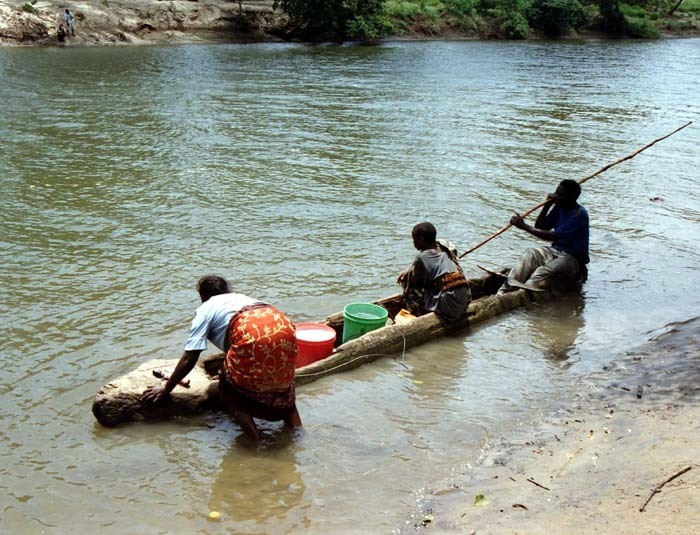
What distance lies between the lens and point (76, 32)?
32.5m

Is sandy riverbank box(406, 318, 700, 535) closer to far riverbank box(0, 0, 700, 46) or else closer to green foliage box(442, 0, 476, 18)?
far riverbank box(0, 0, 700, 46)

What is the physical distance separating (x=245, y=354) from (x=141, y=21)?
33.1 meters

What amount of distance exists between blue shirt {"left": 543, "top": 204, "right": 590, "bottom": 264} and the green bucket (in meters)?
2.50

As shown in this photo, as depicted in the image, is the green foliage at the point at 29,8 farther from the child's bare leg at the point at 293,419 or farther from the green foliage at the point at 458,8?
the child's bare leg at the point at 293,419

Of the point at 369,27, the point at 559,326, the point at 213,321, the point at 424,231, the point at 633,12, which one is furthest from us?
the point at 633,12

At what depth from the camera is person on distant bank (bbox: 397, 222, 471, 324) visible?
6793 millimetres

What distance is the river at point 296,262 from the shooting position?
15.6ft

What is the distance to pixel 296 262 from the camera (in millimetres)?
8680

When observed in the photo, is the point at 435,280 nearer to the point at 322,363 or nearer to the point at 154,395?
the point at 322,363

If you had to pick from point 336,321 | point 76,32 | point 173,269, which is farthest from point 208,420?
point 76,32

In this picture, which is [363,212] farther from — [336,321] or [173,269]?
[336,321]

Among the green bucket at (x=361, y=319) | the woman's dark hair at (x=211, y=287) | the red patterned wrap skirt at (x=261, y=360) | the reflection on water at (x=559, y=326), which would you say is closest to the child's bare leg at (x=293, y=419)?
the red patterned wrap skirt at (x=261, y=360)

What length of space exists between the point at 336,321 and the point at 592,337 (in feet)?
8.17

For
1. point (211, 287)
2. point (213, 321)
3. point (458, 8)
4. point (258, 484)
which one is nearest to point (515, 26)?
point (458, 8)
